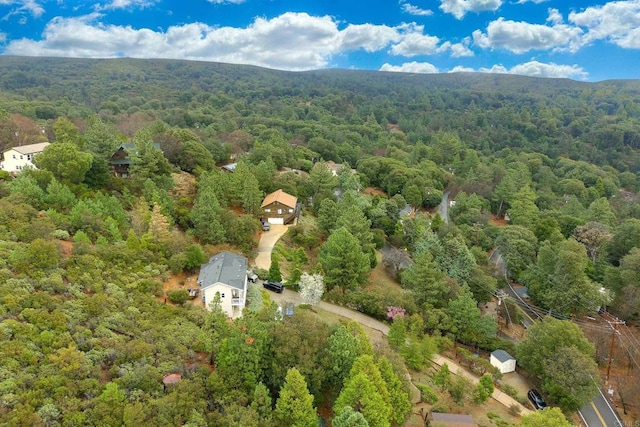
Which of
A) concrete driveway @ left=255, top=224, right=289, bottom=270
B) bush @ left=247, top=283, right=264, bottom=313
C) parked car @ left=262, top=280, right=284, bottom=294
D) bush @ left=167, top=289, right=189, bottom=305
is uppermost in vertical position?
bush @ left=167, top=289, right=189, bottom=305

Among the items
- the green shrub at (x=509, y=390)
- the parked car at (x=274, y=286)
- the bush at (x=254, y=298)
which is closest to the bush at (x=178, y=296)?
the bush at (x=254, y=298)

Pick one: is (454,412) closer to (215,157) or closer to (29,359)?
(29,359)

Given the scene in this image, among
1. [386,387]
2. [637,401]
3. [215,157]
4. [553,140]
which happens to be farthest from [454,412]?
[553,140]

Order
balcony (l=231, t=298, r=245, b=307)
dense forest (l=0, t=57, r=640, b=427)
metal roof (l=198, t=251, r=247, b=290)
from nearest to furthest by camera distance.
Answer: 1. dense forest (l=0, t=57, r=640, b=427)
2. metal roof (l=198, t=251, r=247, b=290)
3. balcony (l=231, t=298, r=245, b=307)

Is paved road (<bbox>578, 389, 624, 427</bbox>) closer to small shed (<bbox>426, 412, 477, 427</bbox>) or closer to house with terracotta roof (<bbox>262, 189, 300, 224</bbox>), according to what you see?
small shed (<bbox>426, 412, 477, 427</bbox>)

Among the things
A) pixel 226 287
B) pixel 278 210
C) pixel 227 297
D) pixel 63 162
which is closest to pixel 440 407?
pixel 227 297

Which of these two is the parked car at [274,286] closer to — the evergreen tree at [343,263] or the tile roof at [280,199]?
the evergreen tree at [343,263]

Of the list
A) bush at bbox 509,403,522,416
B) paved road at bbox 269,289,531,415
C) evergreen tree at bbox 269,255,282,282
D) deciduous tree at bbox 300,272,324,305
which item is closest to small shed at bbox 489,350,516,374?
paved road at bbox 269,289,531,415
